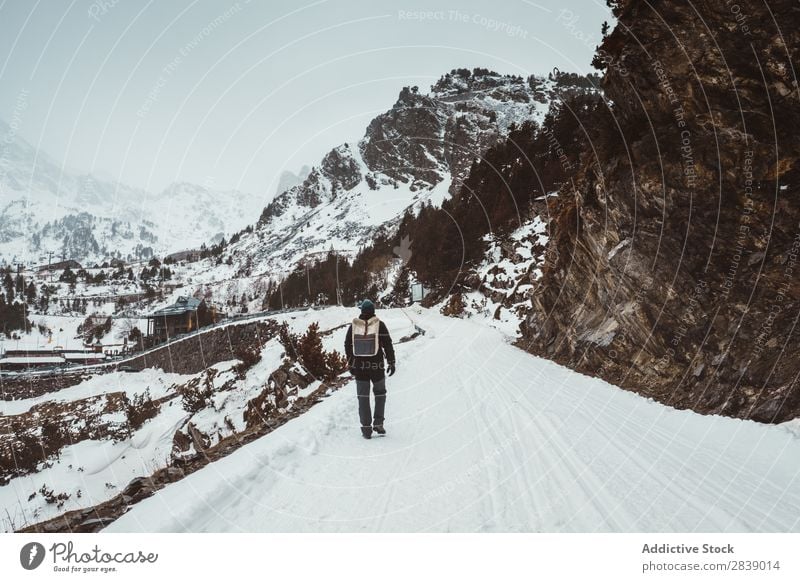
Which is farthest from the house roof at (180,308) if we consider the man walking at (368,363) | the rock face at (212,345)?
the man walking at (368,363)

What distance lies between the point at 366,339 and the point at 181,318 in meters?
76.9

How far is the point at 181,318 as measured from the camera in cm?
7244

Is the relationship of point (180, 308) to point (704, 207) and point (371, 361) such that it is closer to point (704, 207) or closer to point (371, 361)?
point (371, 361)

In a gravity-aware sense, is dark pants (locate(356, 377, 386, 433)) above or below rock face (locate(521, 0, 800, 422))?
below

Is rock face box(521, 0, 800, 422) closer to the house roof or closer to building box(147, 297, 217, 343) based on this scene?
building box(147, 297, 217, 343)

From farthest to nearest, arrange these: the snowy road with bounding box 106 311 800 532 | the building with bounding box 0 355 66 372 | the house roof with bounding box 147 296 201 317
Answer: the house roof with bounding box 147 296 201 317 → the building with bounding box 0 355 66 372 → the snowy road with bounding box 106 311 800 532

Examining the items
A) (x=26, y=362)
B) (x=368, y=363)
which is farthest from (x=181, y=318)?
(x=368, y=363)

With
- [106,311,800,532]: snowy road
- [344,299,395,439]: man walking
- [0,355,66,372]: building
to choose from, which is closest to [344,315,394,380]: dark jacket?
[344,299,395,439]: man walking

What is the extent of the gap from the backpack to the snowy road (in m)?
1.32

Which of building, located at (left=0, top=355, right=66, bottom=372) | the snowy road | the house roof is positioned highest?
the snowy road

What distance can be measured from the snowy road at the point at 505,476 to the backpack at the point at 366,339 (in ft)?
4.32

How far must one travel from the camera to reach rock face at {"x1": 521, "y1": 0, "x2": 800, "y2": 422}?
7047 mm

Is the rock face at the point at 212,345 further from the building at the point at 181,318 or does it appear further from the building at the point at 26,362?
the building at the point at 26,362
